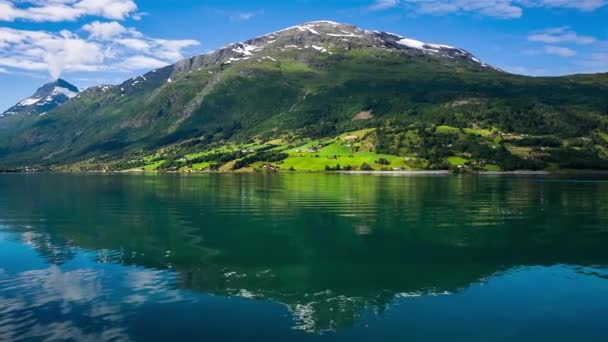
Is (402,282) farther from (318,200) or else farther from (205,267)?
(318,200)

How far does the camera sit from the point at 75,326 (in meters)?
25.0

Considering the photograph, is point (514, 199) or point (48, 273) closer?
point (48, 273)

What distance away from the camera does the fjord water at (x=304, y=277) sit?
25.3 meters

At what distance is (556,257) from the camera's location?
4391 centimetres

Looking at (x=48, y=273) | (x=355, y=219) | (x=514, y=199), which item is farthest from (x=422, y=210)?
(x=48, y=273)

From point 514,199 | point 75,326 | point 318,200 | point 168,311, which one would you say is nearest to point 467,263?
point 168,311

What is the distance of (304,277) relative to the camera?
35.8m

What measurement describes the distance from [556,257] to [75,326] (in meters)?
39.7

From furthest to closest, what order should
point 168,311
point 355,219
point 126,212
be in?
point 126,212 < point 355,219 < point 168,311

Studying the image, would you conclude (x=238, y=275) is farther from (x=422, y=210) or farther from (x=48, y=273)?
(x=422, y=210)

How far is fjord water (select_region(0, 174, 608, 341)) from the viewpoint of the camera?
83.1ft

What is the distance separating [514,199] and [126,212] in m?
76.4

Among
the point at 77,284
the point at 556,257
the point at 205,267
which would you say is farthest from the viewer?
the point at 556,257

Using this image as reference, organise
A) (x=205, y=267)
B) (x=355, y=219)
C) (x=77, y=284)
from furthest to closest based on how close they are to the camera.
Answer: (x=355, y=219)
(x=205, y=267)
(x=77, y=284)
